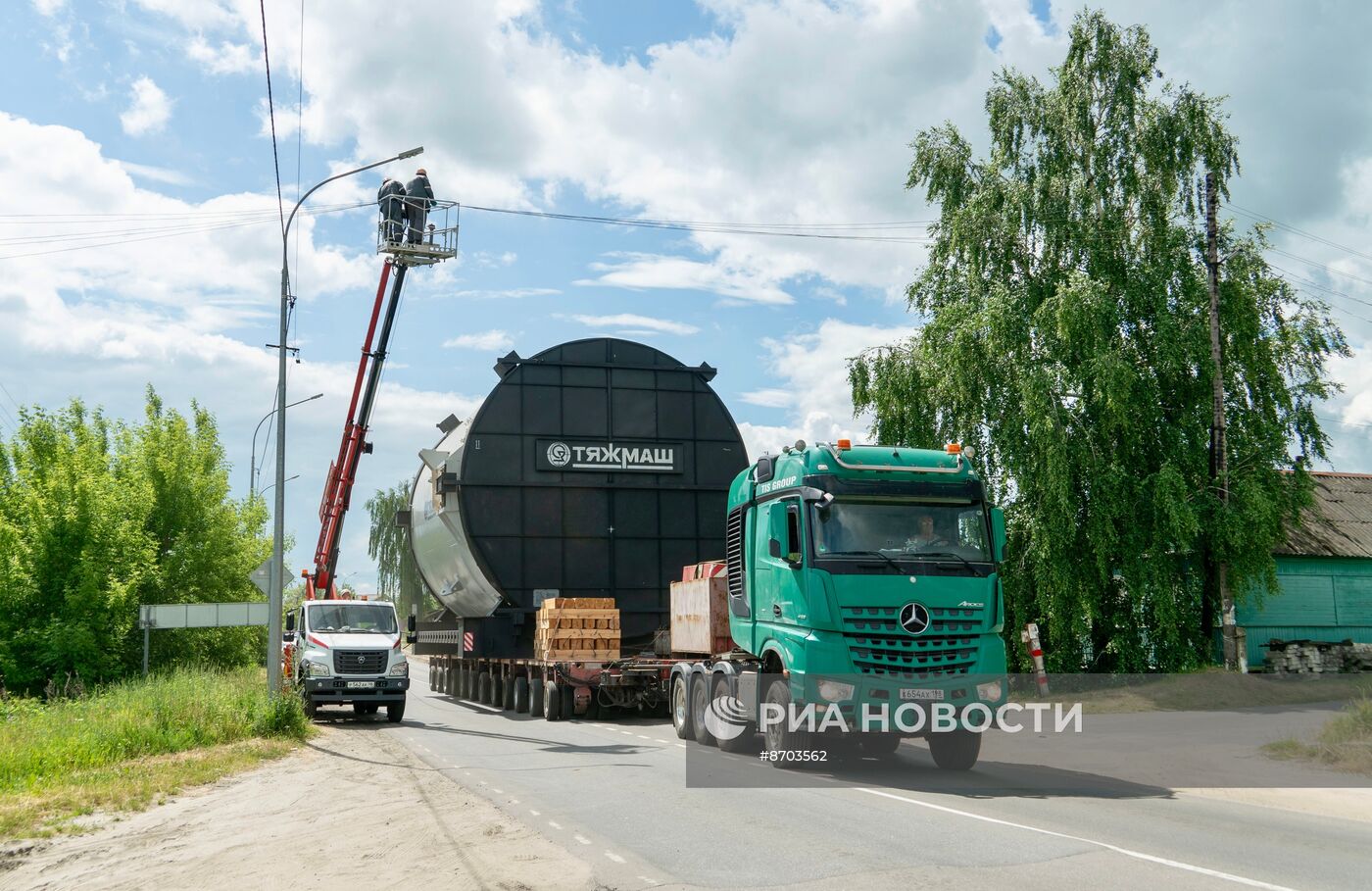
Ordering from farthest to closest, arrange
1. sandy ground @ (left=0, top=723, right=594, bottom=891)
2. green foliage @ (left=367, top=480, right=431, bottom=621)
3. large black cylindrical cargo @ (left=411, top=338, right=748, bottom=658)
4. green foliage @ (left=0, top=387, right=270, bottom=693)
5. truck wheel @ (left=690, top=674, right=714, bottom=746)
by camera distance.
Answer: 1. green foliage @ (left=367, top=480, right=431, bottom=621)
2. green foliage @ (left=0, top=387, right=270, bottom=693)
3. large black cylindrical cargo @ (left=411, top=338, right=748, bottom=658)
4. truck wheel @ (left=690, top=674, right=714, bottom=746)
5. sandy ground @ (left=0, top=723, right=594, bottom=891)

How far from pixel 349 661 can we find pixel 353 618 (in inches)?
49.0

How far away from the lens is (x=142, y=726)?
49.7ft

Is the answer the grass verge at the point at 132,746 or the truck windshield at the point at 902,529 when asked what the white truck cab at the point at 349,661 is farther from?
the truck windshield at the point at 902,529

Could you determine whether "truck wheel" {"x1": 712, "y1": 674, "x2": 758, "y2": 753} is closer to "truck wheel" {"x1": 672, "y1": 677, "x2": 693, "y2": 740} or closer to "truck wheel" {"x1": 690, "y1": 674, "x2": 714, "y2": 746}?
"truck wheel" {"x1": 690, "y1": 674, "x2": 714, "y2": 746}

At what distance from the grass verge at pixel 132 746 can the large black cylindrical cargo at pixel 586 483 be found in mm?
4387

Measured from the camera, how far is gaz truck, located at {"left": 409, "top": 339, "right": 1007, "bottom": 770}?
11.8 metres

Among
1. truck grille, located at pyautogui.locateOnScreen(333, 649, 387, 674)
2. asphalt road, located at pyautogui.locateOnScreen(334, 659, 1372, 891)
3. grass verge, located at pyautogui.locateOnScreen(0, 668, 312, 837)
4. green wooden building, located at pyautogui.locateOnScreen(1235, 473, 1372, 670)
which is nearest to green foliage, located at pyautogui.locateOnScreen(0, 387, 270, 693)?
grass verge, located at pyautogui.locateOnScreen(0, 668, 312, 837)

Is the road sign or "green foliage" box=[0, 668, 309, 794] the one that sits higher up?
the road sign

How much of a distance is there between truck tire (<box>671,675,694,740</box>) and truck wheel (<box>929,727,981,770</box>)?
3964mm

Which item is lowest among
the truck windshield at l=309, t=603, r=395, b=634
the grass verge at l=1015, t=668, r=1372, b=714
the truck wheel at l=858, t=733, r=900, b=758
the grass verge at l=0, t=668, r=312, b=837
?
the grass verge at l=1015, t=668, r=1372, b=714

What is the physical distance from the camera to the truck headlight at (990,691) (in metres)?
11.9

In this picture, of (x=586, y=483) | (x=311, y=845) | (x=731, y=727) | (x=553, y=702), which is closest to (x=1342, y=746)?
(x=731, y=727)

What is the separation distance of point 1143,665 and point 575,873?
19.2 m

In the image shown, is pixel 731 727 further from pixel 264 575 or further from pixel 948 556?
pixel 264 575
